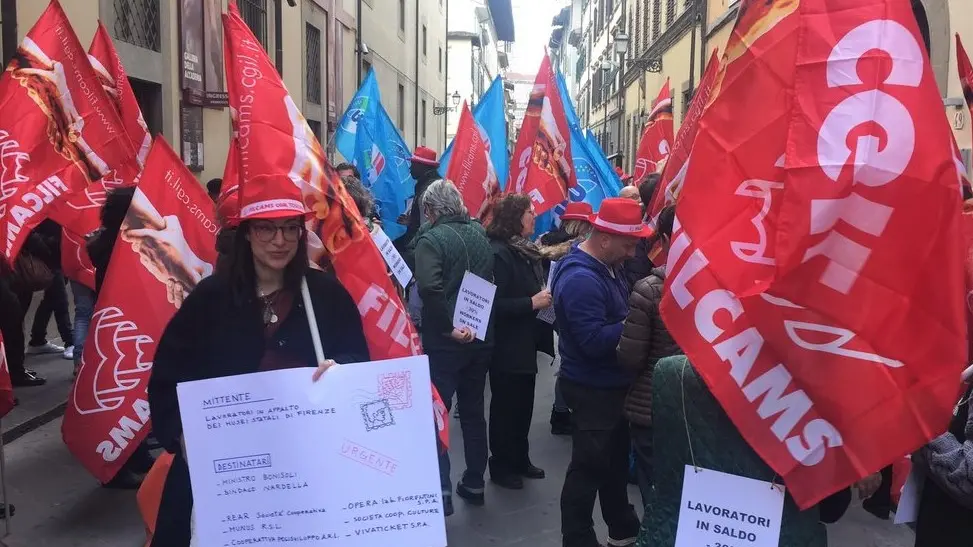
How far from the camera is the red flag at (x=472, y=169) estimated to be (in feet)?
26.0

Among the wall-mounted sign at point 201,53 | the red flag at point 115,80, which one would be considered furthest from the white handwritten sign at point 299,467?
the wall-mounted sign at point 201,53

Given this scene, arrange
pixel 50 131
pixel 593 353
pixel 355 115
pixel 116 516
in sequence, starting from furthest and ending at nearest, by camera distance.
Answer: pixel 355 115 < pixel 116 516 < pixel 50 131 < pixel 593 353

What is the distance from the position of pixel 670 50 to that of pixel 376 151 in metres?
15.9

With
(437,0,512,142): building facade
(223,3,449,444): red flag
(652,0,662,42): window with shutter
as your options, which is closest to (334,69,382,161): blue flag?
(223,3,449,444): red flag

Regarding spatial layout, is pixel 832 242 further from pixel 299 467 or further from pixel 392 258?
pixel 392 258

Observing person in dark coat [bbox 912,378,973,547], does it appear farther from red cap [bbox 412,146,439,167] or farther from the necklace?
red cap [bbox 412,146,439,167]

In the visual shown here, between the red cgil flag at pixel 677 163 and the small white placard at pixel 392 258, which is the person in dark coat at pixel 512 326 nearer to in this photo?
the small white placard at pixel 392 258

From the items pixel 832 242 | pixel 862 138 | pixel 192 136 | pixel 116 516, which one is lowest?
pixel 116 516

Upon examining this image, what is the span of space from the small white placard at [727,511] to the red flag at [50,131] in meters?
3.29

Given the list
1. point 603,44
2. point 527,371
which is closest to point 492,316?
point 527,371

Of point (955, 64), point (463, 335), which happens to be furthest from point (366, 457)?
point (955, 64)

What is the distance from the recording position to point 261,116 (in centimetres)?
295

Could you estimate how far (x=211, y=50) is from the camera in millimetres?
11711

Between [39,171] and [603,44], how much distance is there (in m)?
40.2
